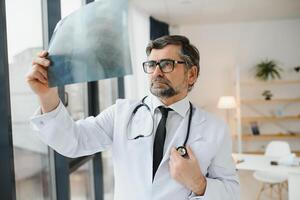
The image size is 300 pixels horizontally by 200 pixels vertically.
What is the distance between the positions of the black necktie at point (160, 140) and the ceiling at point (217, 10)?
317 centimetres

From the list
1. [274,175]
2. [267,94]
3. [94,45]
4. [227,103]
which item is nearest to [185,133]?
[94,45]

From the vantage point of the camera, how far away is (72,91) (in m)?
2.55

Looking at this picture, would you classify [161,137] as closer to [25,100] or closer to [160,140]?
[160,140]

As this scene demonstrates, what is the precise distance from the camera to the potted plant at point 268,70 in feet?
18.6

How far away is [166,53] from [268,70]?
502cm

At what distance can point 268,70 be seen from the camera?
18.6 ft

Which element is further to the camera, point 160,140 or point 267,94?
point 267,94

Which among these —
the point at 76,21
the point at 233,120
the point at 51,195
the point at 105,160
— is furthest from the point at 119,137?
the point at 233,120

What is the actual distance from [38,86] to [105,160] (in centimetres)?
250

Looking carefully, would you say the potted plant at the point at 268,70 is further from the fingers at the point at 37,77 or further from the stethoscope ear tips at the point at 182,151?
the fingers at the point at 37,77

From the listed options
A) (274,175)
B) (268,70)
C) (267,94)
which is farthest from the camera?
(267,94)

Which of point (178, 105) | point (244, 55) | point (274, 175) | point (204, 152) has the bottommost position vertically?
point (274, 175)

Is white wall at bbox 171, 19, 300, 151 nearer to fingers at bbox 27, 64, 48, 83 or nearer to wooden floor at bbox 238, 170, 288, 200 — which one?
wooden floor at bbox 238, 170, 288, 200

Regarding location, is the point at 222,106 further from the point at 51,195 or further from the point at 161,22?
the point at 51,195
